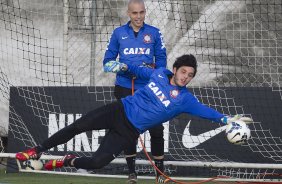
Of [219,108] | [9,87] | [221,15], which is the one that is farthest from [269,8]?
[9,87]

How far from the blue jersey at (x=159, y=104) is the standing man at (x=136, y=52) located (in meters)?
0.92

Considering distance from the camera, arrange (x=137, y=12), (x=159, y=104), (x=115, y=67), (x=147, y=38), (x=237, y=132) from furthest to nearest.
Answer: (x=147, y=38) < (x=137, y=12) < (x=115, y=67) < (x=159, y=104) < (x=237, y=132)

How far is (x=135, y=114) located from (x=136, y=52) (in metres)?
1.29

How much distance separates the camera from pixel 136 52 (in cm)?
947

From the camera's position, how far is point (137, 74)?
29.4 ft

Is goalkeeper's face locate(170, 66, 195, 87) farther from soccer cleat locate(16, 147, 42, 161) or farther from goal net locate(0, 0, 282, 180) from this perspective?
goal net locate(0, 0, 282, 180)

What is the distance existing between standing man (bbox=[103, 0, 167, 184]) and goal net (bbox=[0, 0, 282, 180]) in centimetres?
139

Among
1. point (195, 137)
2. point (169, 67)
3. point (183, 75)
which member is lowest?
point (195, 137)

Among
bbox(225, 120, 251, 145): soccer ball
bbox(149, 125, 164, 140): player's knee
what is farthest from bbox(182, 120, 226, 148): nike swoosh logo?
bbox(225, 120, 251, 145): soccer ball

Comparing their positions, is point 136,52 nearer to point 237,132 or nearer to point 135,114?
point 135,114

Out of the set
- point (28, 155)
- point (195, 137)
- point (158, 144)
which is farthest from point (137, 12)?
point (195, 137)

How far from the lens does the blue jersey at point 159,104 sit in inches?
326

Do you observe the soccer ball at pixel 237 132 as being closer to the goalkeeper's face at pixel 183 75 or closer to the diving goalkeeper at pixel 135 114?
the diving goalkeeper at pixel 135 114

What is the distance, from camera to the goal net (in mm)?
11117
